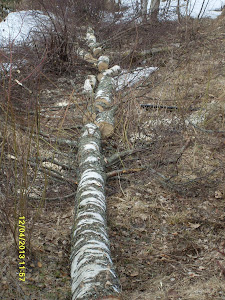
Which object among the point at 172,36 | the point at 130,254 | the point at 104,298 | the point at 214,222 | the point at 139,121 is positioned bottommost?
the point at 130,254

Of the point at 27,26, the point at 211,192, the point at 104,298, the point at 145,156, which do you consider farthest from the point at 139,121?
the point at 27,26

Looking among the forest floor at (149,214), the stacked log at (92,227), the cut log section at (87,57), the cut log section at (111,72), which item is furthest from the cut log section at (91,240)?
the cut log section at (87,57)

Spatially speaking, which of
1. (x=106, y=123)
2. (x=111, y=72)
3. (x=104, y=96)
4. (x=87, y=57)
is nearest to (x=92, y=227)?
(x=106, y=123)

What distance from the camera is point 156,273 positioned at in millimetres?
2219

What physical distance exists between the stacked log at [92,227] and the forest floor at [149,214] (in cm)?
19

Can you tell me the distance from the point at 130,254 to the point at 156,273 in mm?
284

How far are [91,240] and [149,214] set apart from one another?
2.81 ft

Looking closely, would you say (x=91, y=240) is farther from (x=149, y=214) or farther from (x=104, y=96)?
(x=104, y=96)

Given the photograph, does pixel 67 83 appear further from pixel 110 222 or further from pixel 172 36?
pixel 110 222

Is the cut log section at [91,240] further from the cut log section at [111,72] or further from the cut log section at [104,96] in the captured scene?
the cut log section at [111,72]

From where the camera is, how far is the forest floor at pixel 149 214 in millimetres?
1958

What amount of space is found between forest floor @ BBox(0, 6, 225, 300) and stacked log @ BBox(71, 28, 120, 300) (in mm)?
190

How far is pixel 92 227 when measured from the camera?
2.20 meters

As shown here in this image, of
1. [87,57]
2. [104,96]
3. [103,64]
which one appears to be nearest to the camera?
[104,96]
